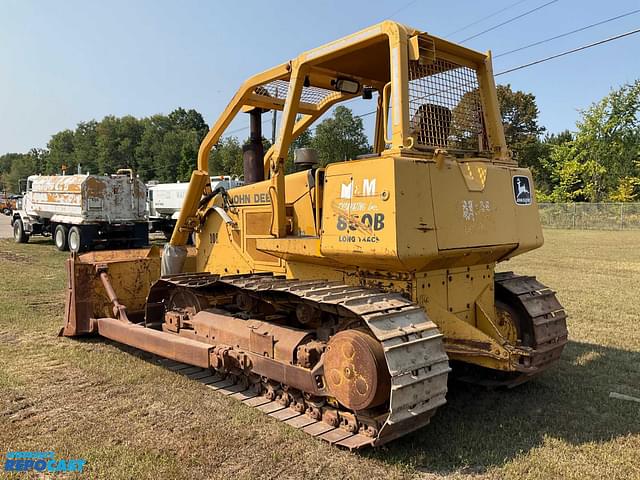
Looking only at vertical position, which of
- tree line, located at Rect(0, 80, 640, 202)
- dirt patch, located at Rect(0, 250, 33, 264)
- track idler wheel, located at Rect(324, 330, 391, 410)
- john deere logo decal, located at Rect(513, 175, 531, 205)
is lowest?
track idler wheel, located at Rect(324, 330, 391, 410)

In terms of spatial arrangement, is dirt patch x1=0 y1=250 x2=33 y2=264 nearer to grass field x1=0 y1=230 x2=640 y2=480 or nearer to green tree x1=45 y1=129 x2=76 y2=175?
grass field x1=0 y1=230 x2=640 y2=480

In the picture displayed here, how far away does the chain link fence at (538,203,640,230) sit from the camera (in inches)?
1405

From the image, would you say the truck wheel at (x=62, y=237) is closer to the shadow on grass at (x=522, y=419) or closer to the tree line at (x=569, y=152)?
the tree line at (x=569, y=152)

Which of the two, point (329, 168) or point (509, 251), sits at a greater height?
point (329, 168)

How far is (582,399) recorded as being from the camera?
5.43m

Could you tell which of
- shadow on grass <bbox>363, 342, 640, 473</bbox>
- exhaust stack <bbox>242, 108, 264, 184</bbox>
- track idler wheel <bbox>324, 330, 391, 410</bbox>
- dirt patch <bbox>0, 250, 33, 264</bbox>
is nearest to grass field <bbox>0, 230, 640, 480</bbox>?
shadow on grass <bbox>363, 342, 640, 473</bbox>

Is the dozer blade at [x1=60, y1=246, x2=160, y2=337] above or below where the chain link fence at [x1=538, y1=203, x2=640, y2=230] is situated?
below

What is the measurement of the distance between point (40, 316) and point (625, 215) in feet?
119

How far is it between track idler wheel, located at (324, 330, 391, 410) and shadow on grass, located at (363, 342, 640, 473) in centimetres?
45

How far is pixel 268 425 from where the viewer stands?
4785mm

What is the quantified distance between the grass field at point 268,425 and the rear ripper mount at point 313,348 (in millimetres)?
255

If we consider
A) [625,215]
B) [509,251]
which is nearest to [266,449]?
[509,251]

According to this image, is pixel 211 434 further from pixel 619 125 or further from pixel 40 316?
pixel 619 125

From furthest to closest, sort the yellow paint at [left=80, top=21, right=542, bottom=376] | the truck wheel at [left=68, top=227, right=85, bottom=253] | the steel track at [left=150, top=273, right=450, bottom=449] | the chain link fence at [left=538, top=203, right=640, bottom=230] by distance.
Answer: the chain link fence at [left=538, top=203, right=640, bottom=230] < the truck wheel at [left=68, top=227, right=85, bottom=253] < the yellow paint at [left=80, top=21, right=542, bottom=376] < the steel track at [left=150, top=273, right=450, bottom=449]
